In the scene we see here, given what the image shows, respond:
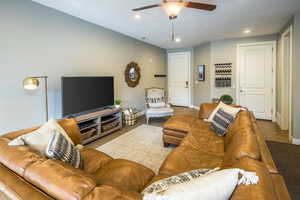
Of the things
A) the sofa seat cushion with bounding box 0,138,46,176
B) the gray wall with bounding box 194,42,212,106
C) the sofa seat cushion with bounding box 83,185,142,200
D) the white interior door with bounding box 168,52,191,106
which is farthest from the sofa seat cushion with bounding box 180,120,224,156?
the white interior door with bounding box 168,52,191,106

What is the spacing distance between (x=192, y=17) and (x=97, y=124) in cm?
307

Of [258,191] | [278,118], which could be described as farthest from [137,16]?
[278,118]

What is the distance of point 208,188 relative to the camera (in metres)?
0.77

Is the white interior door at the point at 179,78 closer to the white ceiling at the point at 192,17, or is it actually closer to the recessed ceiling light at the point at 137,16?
the white ceiling at the point at 192,17

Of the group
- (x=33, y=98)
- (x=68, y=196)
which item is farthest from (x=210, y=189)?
(x=33, y=98)

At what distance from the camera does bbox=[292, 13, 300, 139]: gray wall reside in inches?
125

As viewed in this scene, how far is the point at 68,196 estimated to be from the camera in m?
0.75

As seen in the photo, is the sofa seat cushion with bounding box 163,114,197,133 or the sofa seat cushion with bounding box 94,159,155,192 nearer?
the sofa seat cushion with bounding box 94,159,155,192

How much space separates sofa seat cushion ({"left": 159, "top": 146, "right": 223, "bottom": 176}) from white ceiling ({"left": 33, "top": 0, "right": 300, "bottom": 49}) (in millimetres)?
2407

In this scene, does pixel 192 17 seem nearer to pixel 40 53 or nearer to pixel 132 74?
pixel 132 74

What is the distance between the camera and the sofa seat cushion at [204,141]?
2085mm

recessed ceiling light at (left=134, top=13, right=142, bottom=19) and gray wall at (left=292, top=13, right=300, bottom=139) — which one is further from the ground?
recessed ceiling light at (left=134, top=13, right=142, bottom=19)

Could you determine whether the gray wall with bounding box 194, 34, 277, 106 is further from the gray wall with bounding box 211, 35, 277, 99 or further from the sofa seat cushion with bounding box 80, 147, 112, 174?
the sofa seat cushion with bounding box 80, 147, 112, 174

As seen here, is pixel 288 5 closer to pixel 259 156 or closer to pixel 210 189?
pixel 259 156
